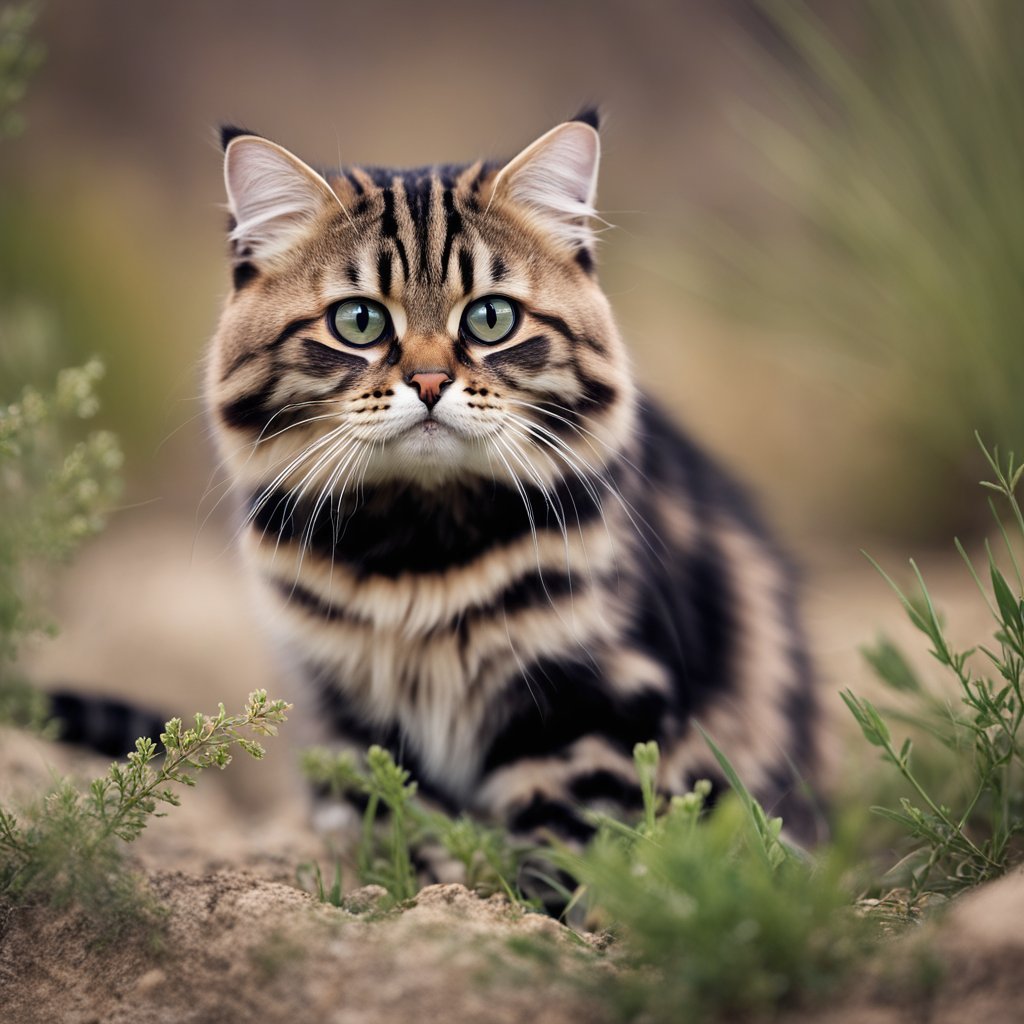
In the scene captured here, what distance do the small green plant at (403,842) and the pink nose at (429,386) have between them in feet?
1.64

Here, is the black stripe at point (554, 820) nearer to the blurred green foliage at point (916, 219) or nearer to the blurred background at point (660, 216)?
the blurred background at point (660, 216)

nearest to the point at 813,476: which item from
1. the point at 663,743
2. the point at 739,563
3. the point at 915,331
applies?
the point at 915,331

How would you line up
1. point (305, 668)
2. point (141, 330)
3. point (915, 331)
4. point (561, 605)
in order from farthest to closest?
point (141, 330) → point (915, 331) → point (305, 668) → point (561, 605)

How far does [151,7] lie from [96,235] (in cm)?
159

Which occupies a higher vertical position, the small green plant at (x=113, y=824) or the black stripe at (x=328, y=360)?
the black stripe at (x=328, y=360)

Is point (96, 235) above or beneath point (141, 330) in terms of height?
above

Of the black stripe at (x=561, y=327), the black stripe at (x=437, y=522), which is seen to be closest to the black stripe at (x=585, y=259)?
the black stripe at (x=561, y=327)

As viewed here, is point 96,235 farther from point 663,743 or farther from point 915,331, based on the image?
point 663,743

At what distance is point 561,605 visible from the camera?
5.68ft

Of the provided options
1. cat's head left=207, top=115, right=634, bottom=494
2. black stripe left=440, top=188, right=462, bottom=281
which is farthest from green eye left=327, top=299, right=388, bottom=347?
black stripe left=440, top=188, right=462, bottom=281

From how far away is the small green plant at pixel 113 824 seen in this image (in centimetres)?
130

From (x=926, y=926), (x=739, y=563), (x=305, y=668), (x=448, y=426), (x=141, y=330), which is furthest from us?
(x=141, y=330)

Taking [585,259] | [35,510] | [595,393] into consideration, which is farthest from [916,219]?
[35,510]

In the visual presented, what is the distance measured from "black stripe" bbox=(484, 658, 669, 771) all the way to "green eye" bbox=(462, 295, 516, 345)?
52 centimetres
